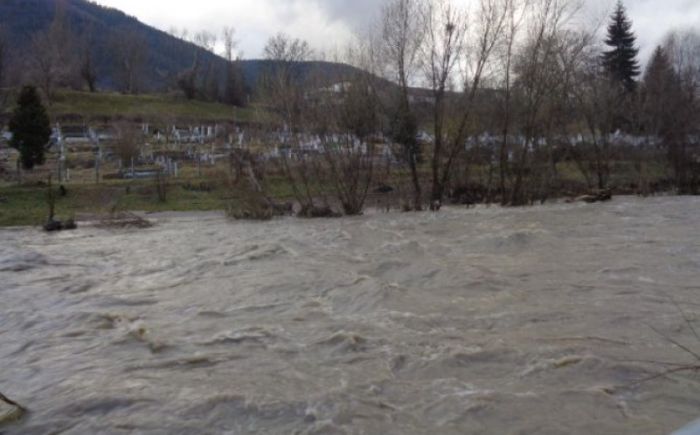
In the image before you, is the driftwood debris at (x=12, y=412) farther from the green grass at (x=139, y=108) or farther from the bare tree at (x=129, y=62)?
the bare tree at (x=129, y=62)

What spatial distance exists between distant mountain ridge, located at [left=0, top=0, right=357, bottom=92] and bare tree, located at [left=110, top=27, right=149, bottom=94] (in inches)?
143

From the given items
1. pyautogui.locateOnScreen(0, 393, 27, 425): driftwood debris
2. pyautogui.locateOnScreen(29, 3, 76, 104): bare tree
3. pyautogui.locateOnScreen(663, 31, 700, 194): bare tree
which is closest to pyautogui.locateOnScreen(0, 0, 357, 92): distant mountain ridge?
pyautogui.locateOnScreen(29, 3, 76, 104): bare tree

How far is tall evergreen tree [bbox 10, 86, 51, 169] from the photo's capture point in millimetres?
36375

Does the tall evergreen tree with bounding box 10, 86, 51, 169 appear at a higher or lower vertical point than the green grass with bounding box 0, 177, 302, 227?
higher

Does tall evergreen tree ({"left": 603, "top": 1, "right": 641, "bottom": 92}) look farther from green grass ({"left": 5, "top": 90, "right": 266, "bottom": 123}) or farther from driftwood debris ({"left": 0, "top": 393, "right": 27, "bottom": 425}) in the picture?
driftwood debris ({"left": 0, "top": 393, "right": 27, "bottom": 425})

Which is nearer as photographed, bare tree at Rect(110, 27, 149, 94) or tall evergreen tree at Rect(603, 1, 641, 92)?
tall evergreen tree at Rect(603, 1, 641, 92)

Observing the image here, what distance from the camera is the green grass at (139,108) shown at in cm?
6469

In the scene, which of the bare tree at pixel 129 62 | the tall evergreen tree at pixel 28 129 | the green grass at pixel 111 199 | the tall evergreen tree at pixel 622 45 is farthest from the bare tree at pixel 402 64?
the bare tree at pixel 129 62

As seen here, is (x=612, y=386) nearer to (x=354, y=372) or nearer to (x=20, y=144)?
(x=354, y=372)

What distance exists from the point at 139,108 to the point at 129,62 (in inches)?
928

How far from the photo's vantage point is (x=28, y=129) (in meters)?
36.7

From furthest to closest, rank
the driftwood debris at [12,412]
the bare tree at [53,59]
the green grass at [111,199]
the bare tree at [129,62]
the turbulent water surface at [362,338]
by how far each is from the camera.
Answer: the bare tree at [129,62] < the bare tree at [53,59] < the green grass at [111,199] < the driftwood debris at [12,412] < the turbulent water surface at [362,338]

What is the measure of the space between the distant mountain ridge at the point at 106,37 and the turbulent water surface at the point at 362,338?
3260 inches

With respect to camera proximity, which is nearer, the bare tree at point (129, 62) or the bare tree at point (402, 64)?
the bare tree at point (402, 64)
